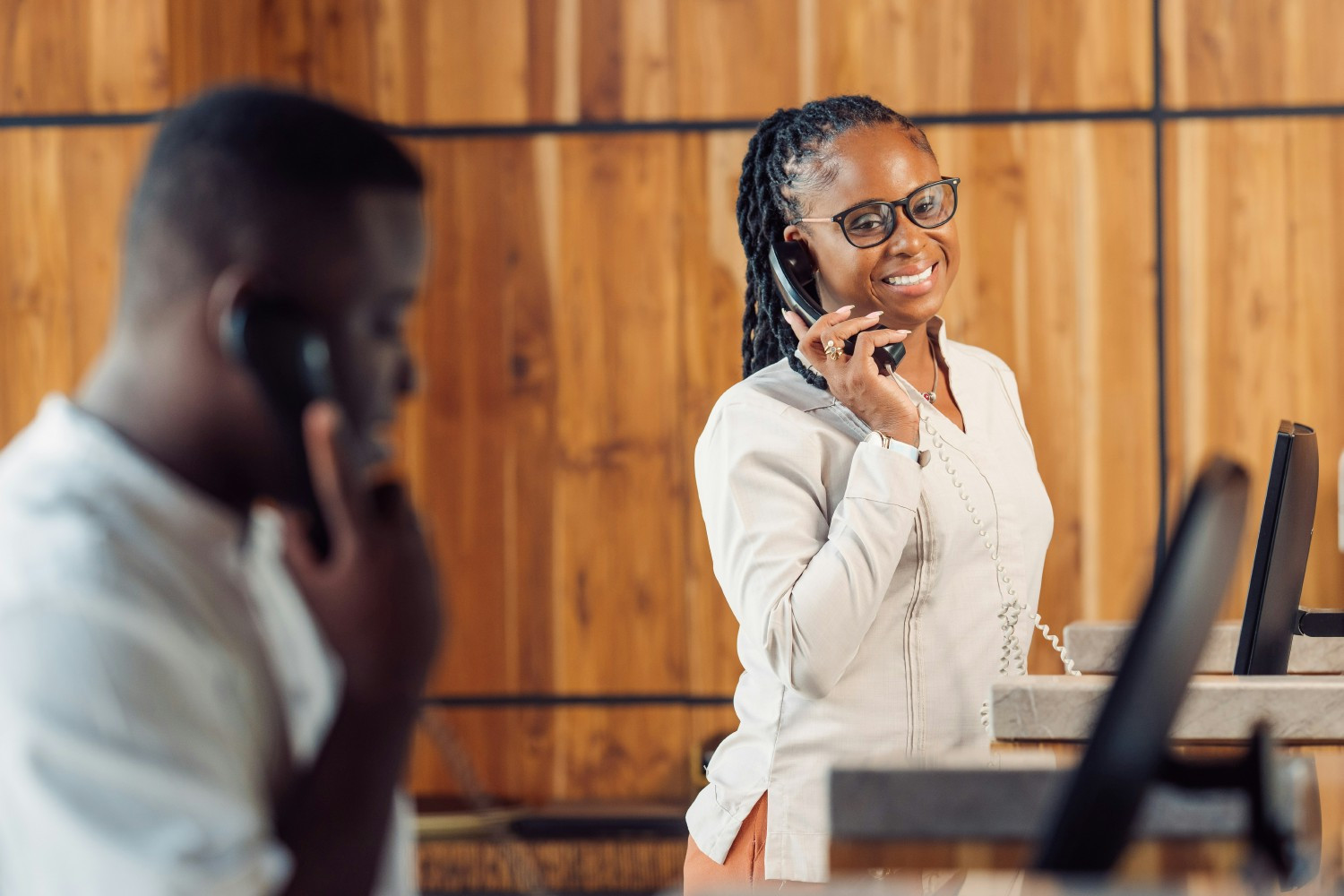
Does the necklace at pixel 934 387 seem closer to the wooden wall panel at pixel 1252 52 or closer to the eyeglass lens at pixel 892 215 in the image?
the eyeglass lens at pixel 892 215

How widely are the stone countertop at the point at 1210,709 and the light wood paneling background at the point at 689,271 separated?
85.2 inches

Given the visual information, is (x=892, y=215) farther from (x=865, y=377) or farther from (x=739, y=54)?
(x=739, y=54)

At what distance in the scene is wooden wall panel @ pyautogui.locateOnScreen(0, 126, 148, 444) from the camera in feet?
9.99

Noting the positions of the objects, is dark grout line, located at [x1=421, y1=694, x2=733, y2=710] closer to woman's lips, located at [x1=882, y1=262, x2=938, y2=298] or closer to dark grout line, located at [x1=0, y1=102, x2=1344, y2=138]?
dark grout line, located at [x1=0, y1=102, x2=1344, y2=138]

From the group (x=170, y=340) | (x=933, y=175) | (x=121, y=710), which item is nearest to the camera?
(x=121, y=710)

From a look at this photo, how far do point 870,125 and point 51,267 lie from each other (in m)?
2.14

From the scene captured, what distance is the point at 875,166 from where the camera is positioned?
1627 mm

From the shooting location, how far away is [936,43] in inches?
130

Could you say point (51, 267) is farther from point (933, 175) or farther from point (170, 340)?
point (170, 340)

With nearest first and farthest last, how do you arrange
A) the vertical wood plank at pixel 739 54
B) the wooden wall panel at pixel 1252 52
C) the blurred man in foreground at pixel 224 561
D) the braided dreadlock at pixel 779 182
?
the blurred man in foreground at pixel 224 561, the braided dreadlock at pixel 779 182, the wooden wall panel at pixel 1252 52, the vertical wood plank at pixel 739 54

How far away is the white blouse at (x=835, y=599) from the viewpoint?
1460mm

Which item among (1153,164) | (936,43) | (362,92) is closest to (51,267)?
(362,92)

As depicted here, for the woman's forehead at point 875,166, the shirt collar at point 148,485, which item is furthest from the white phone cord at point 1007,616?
the shirt collar at point 148,485

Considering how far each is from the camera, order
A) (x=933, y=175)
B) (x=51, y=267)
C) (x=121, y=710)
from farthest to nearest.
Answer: (x=51, y=267) → (x=933, y=175) → (x=121, y=710)
